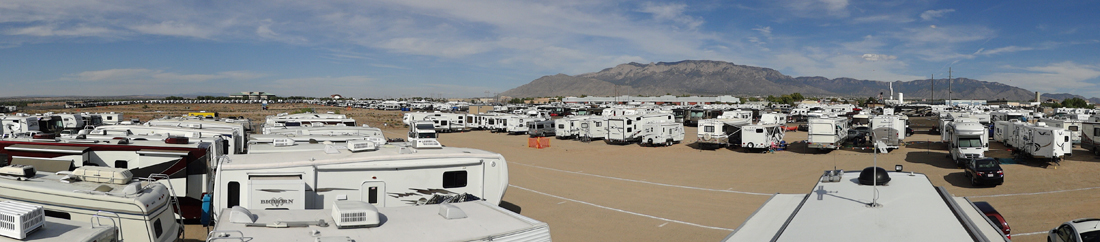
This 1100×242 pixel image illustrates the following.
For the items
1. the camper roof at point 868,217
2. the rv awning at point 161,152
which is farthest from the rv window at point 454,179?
the camper roof at point 868,217

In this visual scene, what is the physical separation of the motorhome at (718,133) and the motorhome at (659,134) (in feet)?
6.83

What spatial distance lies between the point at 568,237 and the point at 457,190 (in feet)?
9.09

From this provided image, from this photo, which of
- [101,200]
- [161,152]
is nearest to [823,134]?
[161,152]

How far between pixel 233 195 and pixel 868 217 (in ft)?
30.2

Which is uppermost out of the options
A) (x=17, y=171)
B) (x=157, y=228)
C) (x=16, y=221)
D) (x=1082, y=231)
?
(x=17, y=171)

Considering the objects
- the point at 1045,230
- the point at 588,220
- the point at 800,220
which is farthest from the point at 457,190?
the point at 1045,230

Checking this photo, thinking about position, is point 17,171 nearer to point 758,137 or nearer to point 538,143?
point 538,143

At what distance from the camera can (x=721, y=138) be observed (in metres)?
30.0

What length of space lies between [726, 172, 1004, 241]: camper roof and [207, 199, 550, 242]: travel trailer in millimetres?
2556

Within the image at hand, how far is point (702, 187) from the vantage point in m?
18.1

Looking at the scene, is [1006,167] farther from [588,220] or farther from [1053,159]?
[588,220]

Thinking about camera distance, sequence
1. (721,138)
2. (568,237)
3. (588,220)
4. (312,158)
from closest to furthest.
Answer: (312,158) → (568,237) → (588,220) → (721,138)

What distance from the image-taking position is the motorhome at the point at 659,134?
31.7m

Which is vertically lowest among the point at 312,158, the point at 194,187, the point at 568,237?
the point at 568,237
